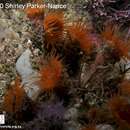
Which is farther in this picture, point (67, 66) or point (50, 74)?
point (67, 66)

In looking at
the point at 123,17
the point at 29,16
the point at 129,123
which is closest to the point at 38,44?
the point at 29,16

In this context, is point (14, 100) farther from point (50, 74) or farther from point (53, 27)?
point (53, 27)

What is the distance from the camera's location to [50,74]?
2.32 m

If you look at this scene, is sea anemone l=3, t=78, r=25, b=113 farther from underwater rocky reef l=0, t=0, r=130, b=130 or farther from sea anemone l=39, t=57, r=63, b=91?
sea anemone l=39, t=57, r=63, b=91

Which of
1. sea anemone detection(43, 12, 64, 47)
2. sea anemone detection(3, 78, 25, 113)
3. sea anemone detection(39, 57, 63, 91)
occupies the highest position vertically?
sea anemone detection(43, 12, 64, 47)

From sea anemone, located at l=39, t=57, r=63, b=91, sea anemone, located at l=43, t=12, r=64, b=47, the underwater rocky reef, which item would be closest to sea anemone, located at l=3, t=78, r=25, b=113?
the underwater rocky reef

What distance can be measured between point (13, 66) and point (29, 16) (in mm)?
293

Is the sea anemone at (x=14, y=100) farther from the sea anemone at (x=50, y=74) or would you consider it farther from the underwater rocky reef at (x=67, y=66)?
the sea anemone at (x=50, y=74)

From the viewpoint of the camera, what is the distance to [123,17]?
2459 millimetres

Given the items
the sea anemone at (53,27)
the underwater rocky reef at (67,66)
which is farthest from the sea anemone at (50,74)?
the sea anemone at (53,27)

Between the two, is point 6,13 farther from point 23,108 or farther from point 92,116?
point 92,116

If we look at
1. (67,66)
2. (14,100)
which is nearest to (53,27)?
(67,66)

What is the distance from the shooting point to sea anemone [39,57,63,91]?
2.33 m

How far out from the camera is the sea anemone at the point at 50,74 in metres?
2.33
